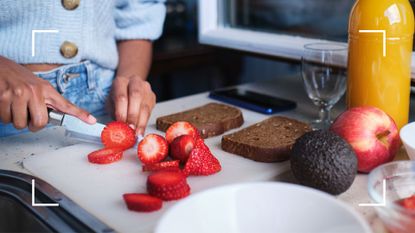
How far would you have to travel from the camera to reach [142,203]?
0.67 m

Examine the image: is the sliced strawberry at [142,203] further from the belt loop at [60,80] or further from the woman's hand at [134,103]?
the belt loop at [60,80]

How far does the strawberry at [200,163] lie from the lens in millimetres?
765

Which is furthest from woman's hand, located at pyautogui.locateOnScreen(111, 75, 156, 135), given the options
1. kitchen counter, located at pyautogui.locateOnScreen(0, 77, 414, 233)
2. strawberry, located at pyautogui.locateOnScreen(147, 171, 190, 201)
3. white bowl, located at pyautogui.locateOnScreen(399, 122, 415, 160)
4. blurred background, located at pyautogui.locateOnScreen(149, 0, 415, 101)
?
blurred background, located at pyautogui.locateOnScreen(149, 0, 415, 101)

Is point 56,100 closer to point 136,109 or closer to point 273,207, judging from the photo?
point 136,109

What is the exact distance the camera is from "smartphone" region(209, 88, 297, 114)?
1.08 meters

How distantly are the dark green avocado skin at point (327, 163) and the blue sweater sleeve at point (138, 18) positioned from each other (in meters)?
0.63

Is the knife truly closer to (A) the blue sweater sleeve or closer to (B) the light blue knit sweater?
(B) the light blue knit sweater

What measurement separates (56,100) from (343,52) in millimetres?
504

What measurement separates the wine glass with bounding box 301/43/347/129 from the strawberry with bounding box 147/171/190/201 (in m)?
0.37

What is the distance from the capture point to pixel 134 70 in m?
1.19

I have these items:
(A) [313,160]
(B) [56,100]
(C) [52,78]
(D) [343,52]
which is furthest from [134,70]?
(A) [313,160]

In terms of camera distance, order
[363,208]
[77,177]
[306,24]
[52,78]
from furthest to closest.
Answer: [306,24], [52,78], [77,177], [363,208]

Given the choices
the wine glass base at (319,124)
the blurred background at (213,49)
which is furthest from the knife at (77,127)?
the blurred background at (213,49)

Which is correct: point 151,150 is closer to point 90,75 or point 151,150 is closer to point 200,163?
point 200,163
